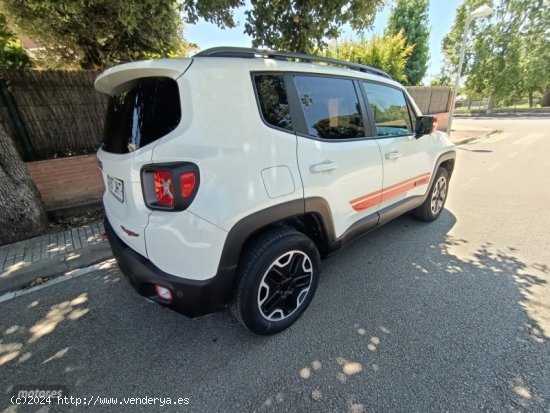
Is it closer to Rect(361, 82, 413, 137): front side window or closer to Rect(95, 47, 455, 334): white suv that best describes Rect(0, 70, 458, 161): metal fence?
Rect(95, 47, 455, 334): white suv

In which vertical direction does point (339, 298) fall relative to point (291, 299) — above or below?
below

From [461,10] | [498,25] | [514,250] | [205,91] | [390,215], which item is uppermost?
[461,10]

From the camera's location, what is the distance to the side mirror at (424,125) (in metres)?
3.07

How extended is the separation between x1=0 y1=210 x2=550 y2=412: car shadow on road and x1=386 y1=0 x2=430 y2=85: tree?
68.4 ft

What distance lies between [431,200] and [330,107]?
2420mm

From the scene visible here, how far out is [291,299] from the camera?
2.21 meters

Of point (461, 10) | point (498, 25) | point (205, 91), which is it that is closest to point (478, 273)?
point (205, 91)

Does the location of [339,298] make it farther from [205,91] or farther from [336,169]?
[205,91]

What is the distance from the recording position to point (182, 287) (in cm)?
162

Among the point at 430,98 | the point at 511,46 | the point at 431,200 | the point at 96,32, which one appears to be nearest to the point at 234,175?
the point at 431,200

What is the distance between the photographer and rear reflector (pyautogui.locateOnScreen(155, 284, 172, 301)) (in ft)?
5.44

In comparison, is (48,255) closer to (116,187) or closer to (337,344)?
(116,187)

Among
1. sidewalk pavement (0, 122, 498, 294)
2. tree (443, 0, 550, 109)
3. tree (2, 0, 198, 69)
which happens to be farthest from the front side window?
tree (443, 0, 550, 109)

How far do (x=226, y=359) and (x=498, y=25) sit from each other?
136 feet
